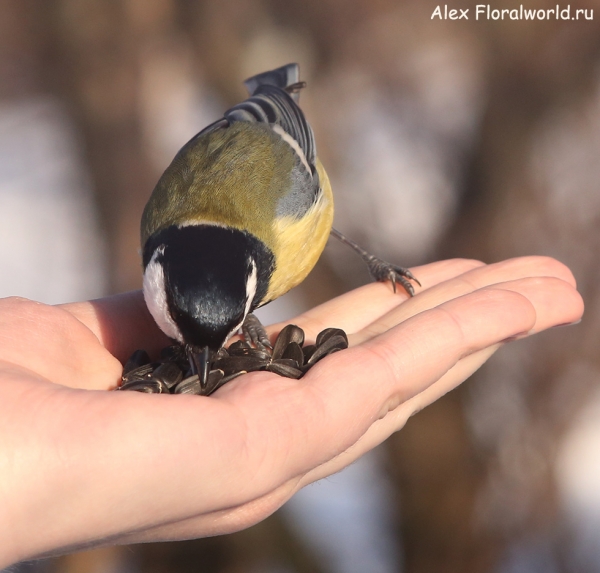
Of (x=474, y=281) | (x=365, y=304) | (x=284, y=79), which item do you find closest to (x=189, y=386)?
(x=365, y=304)

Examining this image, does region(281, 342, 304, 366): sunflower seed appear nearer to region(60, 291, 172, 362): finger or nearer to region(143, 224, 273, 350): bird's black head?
region(143, 224, 273, 350): bird's black head

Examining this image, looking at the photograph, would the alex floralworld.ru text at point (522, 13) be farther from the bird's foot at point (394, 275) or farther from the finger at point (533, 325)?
the finger at point (533, 325)

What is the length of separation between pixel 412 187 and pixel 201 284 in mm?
1975

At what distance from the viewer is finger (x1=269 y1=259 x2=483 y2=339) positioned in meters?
2.09

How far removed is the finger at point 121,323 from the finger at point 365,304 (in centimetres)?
38

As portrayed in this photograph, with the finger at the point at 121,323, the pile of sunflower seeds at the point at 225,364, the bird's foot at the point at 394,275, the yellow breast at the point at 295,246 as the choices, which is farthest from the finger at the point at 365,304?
the finger at the point at 121,323

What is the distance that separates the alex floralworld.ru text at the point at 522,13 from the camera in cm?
257

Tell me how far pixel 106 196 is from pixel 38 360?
160 centimetres

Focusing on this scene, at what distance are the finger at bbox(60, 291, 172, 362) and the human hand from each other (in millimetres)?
135

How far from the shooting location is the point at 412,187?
3.26 meters

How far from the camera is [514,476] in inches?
106

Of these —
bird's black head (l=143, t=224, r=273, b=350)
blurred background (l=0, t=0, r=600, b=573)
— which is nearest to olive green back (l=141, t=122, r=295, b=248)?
bird's black head (l=143, t=224, r=273, b=350)

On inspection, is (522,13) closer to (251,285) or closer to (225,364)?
(251,285)

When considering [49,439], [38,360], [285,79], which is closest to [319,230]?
[285,79]
